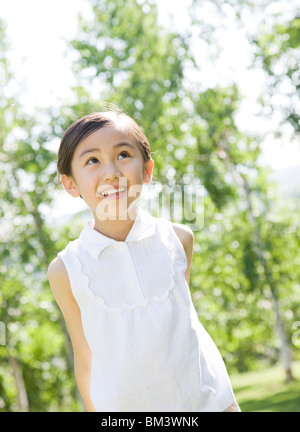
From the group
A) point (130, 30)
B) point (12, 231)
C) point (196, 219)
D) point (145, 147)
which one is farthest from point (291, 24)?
point (145, 147)

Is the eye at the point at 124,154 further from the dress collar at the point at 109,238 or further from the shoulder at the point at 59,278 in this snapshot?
the shoulder at the point at 59,278

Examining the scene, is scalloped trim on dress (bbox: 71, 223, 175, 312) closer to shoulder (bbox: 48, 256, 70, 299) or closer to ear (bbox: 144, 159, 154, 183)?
shoulder (bbox: 48, 256, 70, 299)

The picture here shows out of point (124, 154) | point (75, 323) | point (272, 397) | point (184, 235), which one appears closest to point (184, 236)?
point (184, 235)

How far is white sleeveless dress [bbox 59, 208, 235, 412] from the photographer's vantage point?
1539 mm

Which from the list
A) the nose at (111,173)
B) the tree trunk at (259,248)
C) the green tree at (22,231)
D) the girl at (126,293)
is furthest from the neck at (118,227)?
the tree trunk at (259,248)

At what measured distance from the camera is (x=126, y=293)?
1.62 metres

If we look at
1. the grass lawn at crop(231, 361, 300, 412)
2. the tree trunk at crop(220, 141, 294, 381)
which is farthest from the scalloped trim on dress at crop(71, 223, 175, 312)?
the tree trunk at crop(220, 141, 294, 381)

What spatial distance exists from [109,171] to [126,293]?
352mm

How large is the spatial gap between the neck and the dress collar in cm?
2

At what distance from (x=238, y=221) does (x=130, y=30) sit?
5.43 m

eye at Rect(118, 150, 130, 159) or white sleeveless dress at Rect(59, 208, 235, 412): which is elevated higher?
eye at Rect(118, 150, 130, 159)

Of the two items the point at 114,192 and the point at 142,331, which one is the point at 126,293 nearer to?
the point at 142,331

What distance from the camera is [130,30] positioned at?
43.3 ft
